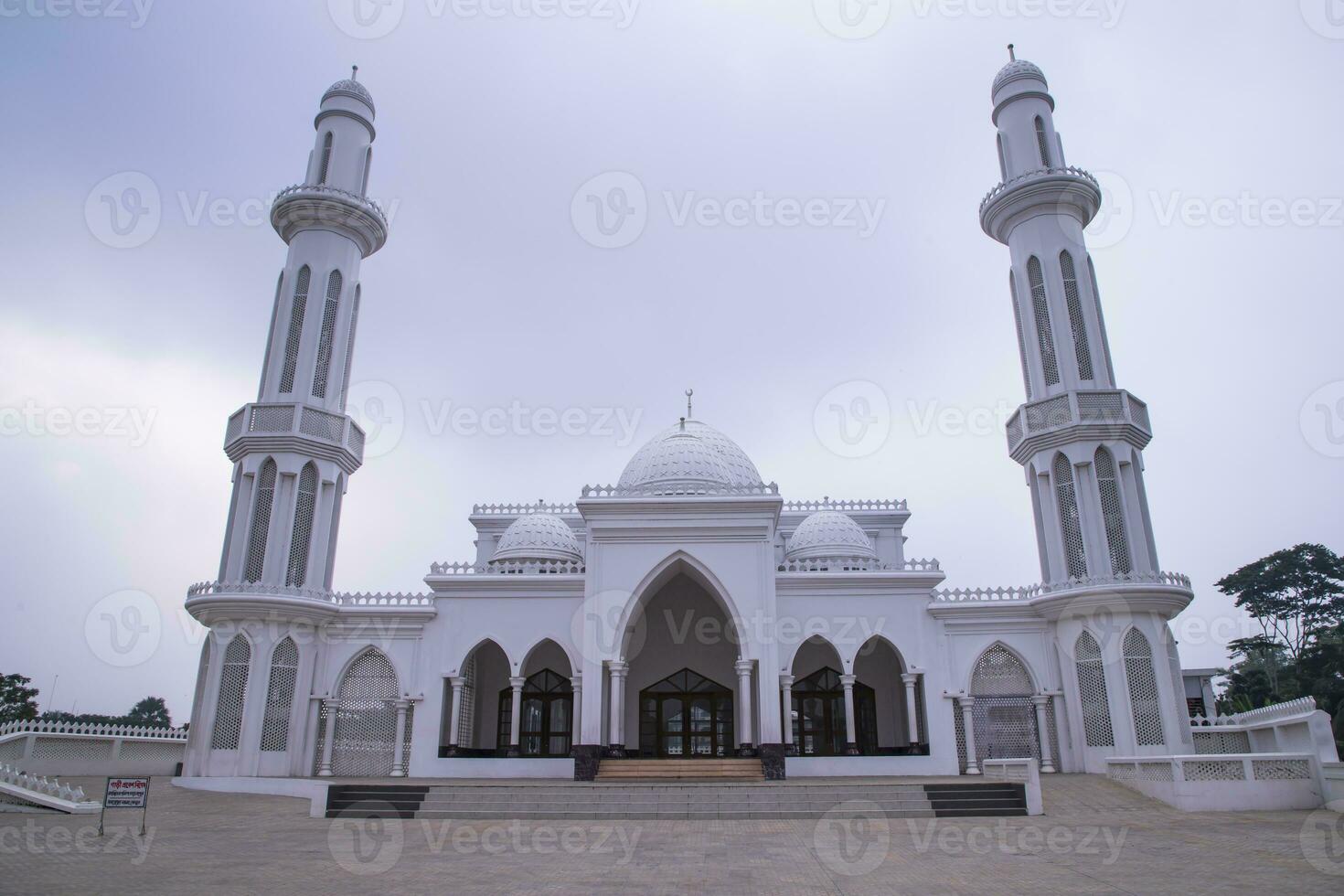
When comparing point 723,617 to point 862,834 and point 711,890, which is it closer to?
point 862,834

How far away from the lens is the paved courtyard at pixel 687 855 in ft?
26.8

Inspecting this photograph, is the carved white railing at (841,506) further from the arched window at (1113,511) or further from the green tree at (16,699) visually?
the green tree at (16,699)

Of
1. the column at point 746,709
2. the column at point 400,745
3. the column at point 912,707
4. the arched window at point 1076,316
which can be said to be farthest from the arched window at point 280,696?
the arched window at point 1076,316

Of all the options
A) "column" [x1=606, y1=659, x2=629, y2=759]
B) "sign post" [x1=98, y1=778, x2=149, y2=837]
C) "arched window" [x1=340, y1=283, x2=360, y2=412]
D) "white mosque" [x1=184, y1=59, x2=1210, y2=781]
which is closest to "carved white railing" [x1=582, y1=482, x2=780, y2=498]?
"white mosque" [x1=184, y1=59, x2=1210, y2=781]

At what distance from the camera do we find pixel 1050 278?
2236cm

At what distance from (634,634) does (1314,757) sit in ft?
46.2

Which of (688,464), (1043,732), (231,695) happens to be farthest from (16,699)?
(1043,732)

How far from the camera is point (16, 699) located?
1467 inches

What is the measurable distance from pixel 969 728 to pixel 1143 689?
12.2 ft

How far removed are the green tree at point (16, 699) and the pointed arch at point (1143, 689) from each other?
3996 cm

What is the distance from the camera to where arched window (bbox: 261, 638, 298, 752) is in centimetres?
1973

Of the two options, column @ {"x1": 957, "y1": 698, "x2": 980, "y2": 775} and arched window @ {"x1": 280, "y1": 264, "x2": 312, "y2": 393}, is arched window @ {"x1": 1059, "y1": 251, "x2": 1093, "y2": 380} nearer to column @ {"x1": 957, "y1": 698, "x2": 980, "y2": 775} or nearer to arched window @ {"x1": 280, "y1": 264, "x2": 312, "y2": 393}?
column @ {"x1": 957, "y1": 698, "x2": 980, "y2": 775}

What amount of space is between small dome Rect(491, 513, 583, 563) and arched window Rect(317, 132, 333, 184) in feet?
35.4

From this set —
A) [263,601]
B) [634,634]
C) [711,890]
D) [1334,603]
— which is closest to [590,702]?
[634,634]
